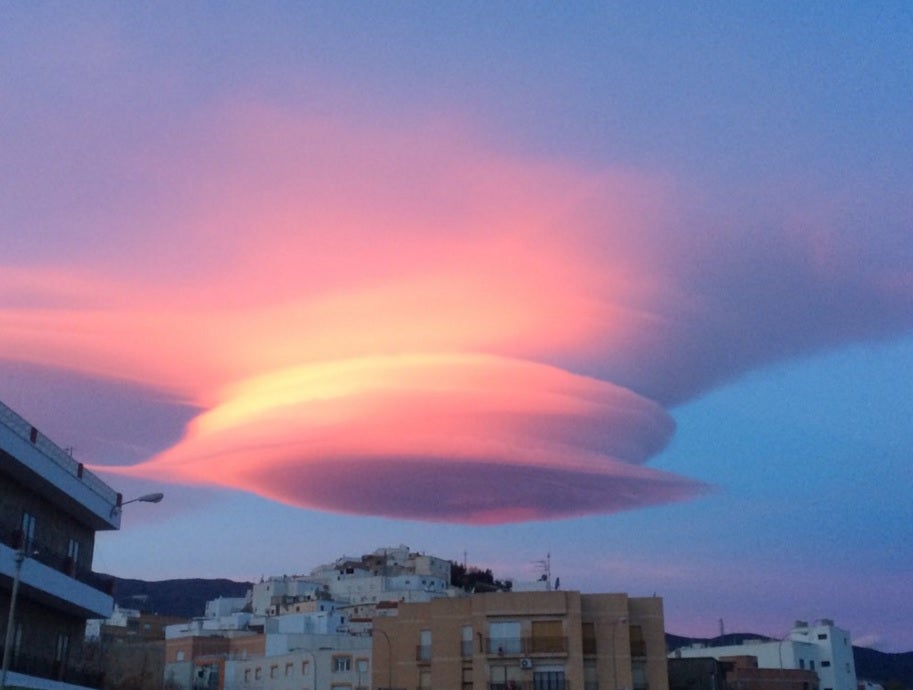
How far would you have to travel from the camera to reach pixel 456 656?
8075cm

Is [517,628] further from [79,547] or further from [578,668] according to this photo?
Result: [79,547]

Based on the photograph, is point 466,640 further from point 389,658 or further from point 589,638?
point 589,638

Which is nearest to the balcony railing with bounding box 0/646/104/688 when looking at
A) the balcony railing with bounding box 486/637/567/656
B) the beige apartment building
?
the balcony railing with bounding box 486/637/567/656

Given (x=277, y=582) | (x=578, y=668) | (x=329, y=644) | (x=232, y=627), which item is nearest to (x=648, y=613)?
(x=578, y=668)

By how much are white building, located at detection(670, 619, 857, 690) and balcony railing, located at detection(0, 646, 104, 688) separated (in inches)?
2922

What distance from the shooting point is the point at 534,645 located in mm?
78438

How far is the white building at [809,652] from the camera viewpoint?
110438 millimetres

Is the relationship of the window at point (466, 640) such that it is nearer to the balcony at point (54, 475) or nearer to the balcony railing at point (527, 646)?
the balcony railing at point (527, 646)

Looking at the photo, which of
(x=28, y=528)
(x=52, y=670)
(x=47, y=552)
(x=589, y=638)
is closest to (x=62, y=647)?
(x=52, y=670)

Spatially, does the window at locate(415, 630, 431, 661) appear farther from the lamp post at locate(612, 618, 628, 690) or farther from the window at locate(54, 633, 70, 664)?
the window at locate(54, 633, 70, 664)

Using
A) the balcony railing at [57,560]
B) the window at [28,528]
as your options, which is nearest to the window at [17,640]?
the balcony railing at [57,560]

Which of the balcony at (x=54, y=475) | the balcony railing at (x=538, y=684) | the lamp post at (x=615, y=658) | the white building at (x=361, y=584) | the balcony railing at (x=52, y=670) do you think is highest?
the white building at (x=361, y=584)

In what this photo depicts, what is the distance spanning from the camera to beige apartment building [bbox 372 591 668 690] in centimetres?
7756

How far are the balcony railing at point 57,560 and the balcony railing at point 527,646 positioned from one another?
37918 millimetres
